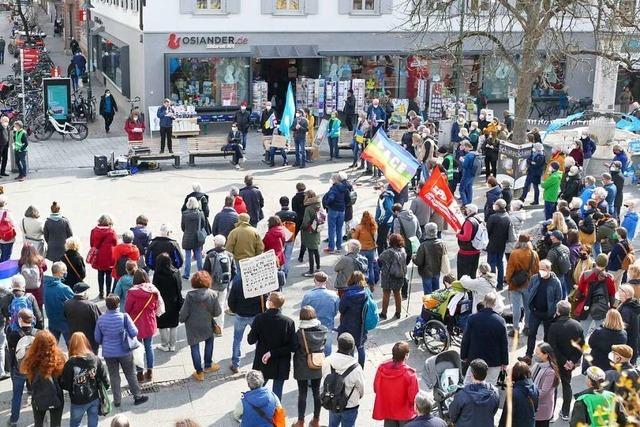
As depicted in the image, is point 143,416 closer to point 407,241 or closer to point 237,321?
point 237,321

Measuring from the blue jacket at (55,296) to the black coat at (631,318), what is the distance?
22.9ft

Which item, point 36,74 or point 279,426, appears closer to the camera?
point 279,426

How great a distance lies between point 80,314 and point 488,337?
490 cm

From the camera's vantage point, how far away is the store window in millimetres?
29750

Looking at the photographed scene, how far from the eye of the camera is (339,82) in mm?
31453

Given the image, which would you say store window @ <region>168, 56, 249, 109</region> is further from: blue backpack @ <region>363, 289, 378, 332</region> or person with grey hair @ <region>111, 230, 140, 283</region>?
blue backpack @ <region>363, 289, 378, 332</region>

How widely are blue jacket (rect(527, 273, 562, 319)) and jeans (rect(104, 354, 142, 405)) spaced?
526 cm

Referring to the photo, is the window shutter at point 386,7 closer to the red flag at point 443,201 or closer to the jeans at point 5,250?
the red flag at point 443,201

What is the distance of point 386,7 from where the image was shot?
3162 centimetres

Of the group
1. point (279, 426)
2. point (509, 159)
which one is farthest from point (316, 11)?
point (279, 426)

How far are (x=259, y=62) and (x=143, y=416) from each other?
22.2m

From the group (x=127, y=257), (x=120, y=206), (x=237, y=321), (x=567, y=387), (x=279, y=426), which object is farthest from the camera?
(x=120, y=206)

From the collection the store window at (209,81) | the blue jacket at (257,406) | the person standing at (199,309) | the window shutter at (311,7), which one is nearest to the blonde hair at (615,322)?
the blue jacket at (257,406)

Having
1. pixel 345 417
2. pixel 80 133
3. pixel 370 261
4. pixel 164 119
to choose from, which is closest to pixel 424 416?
pixel 345 417
